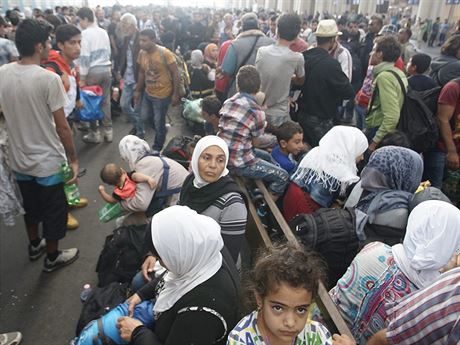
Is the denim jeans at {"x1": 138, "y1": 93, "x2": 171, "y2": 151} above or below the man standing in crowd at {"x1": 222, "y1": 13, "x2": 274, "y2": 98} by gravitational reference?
below

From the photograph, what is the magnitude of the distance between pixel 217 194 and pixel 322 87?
2.17 meters

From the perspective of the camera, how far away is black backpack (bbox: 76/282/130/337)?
2.36 meters

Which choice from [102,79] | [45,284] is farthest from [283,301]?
[102,79]

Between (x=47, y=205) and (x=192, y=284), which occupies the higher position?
(x=192, y=284)

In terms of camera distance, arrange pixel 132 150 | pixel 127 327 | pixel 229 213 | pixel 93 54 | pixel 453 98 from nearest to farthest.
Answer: pixel 127 327
pixel 229 213
pixel 132 150
pixel 453 98
pixel 93 54

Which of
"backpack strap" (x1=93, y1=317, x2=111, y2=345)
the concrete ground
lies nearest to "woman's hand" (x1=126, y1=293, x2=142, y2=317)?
"backpack strap" (x1=93, y1=317, x2=111, y2=345)

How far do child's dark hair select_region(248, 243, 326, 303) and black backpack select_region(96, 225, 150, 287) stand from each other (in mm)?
1603

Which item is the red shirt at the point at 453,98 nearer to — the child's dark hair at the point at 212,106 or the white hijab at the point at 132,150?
the child's dark hair at the point at 212,106

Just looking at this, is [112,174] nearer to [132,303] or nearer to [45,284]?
[45,284]

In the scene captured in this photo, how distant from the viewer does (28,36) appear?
2.64m

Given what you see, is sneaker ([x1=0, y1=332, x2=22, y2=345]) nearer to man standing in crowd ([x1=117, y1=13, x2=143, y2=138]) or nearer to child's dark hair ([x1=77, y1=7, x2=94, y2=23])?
man standing in crowd ([x1=117, y1=13, x2=143, y2=138])

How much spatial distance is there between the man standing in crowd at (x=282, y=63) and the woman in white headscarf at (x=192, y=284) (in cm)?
257

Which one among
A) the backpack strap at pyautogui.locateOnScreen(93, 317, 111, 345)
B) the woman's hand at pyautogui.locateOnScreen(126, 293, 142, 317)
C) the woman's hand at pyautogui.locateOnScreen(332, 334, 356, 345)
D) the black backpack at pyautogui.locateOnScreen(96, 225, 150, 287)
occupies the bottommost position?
the black backpack at pyautogui.locateOnScreen(96, 225, 150, 287)

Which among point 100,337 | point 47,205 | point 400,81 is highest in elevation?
point 400,81
